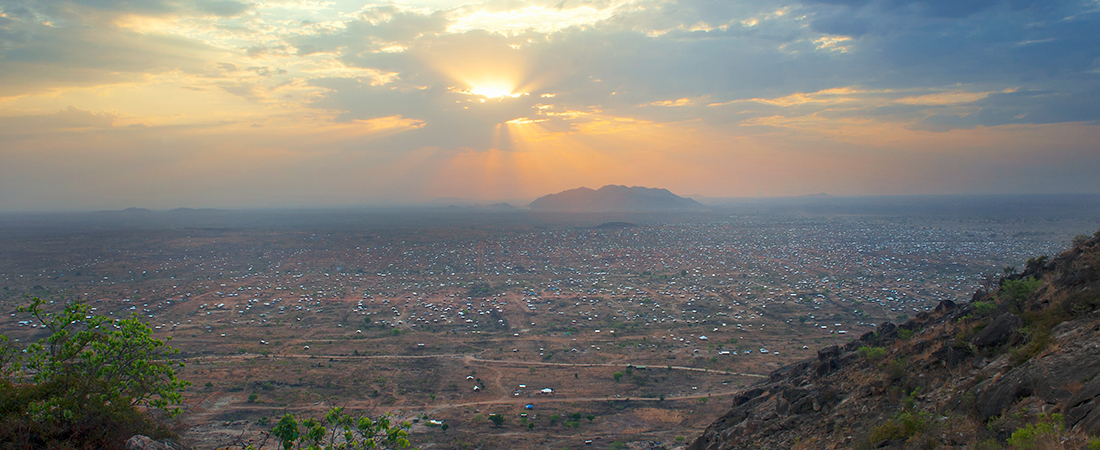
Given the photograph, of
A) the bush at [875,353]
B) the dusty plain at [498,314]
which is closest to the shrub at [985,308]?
the bush at [875,353]

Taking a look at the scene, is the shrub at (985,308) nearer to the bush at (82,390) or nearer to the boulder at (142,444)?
the boulder at (142,444)

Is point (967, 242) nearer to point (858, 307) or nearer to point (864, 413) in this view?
point (858, 307)

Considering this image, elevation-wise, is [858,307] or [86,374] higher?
[86,374]

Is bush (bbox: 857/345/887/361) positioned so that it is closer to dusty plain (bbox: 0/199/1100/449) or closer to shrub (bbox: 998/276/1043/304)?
shrub (bbox: 998/276/1043/304)

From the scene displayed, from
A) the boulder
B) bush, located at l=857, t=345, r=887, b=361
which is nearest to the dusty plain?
bush, located at l=857, t=345, r=887, b=361

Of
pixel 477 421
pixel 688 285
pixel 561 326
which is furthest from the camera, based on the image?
pixel 688 285

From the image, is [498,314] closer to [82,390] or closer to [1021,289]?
[82,390]

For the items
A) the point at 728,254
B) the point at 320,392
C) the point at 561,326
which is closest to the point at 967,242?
the point at 728,254

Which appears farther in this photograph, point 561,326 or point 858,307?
point 858,307
